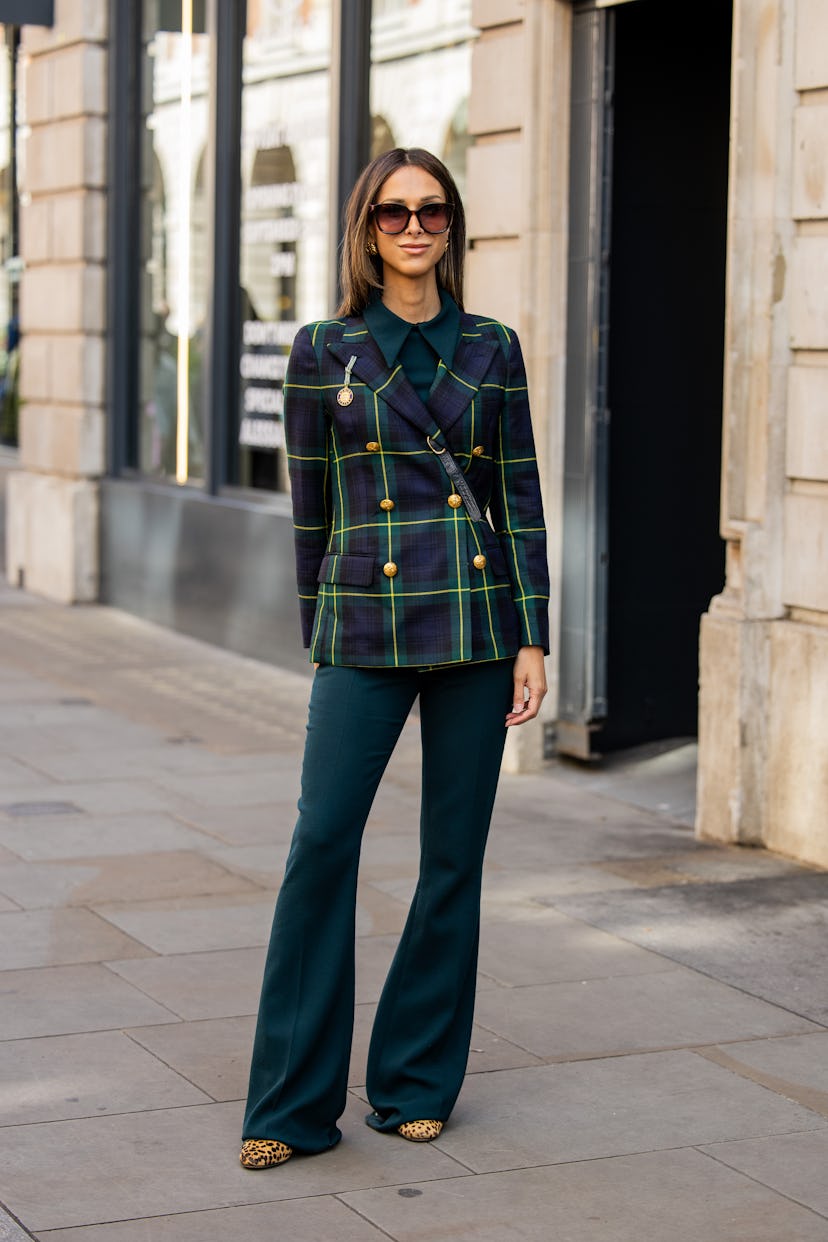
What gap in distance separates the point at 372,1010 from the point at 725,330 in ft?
12.9

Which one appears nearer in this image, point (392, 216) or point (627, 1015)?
point (392, 216)

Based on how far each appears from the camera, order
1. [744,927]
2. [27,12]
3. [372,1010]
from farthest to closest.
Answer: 1. [27,12]
2. [744,927]
3. [372,1010]

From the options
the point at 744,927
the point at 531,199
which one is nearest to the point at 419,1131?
the point at 744,927

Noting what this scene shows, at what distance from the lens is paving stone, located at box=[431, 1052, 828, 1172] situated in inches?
167

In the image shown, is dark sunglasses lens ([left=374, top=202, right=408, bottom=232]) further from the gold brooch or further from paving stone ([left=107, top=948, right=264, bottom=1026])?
paving stone ([left=107, top=948, right=264, bottom=1026])

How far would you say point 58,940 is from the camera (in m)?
5.77

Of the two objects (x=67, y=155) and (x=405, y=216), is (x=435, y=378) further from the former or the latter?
(x=67, y=155)

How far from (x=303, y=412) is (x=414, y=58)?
6615 millimetres

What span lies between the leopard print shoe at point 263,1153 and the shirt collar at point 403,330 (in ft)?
5.12

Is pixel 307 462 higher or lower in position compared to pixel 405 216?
lower

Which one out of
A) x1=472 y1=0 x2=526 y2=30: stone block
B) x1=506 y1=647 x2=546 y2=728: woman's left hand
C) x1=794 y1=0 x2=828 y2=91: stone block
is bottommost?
x1=506 y1=647 x2=546 y2=728: woman's left hand

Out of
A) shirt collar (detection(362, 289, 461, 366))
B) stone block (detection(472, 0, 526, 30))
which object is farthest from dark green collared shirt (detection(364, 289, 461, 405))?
stone block (detection(472, 0, 526, 30))

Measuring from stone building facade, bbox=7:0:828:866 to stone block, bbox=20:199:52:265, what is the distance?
3.94 m

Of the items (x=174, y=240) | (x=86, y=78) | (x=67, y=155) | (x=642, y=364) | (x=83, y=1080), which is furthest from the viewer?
(x=67, y=155)
